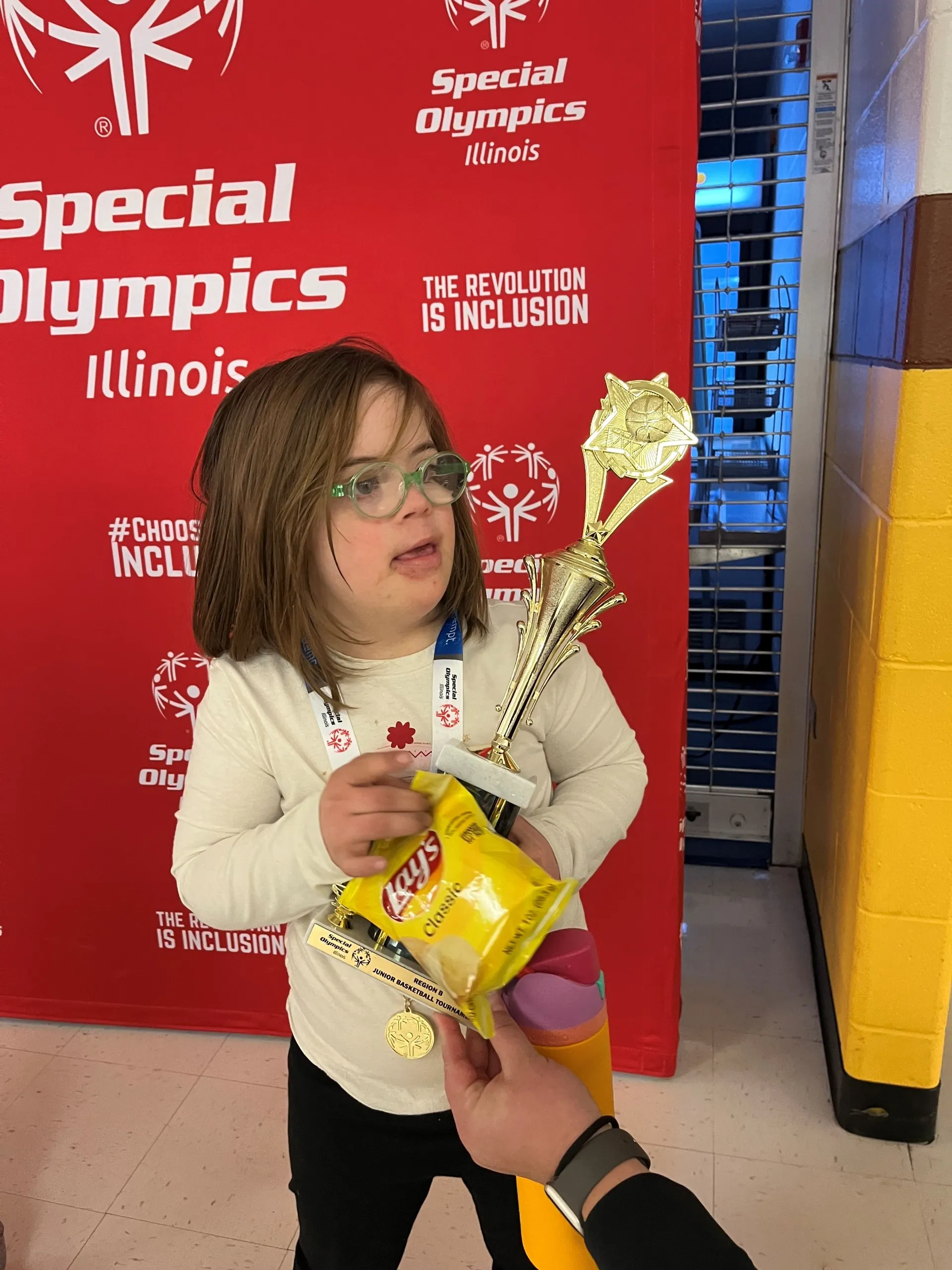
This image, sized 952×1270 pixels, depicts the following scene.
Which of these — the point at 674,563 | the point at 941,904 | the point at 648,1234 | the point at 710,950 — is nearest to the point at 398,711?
the point at 648,1234

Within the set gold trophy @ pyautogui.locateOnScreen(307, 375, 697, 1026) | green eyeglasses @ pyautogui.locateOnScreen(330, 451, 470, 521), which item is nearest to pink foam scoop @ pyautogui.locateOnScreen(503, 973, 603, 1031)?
gold trophy @ pyautogui.locateOnScreen(307, 375, 697, 1026)

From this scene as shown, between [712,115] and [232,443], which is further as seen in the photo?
[712,115]

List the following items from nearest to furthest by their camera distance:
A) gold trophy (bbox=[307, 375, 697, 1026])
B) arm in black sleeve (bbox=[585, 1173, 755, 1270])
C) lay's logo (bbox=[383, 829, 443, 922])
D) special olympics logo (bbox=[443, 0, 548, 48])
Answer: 1. arm in black sleeve (bbox=[585, 1173, 755, 1270])
2. lay's logo (bbox=[383, 829, 443, 922])
3. gold trophy (bbox=[307, 375, 697, 1026])
4. special olympics logo (bbox=[443, 0, 548, 48])

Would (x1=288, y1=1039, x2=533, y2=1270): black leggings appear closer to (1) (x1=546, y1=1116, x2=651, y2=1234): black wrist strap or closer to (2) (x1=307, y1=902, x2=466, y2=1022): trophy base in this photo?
(2) (x1=307, y1=902, x2=466, y2=1022): trophy base

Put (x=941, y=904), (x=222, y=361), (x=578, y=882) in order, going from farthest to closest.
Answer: (x=222, y=361), (x=941, y=904), (x=578, y=882)

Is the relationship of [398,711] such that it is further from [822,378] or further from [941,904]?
[822,378]

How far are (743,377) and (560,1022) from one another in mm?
1936

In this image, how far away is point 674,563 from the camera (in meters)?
1.65

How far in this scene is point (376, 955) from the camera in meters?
0.94

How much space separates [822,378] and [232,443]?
1752 millimetres

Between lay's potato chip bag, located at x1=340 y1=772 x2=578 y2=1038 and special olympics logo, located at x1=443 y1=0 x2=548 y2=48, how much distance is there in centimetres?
124

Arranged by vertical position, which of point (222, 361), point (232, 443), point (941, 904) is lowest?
point (941, 904)

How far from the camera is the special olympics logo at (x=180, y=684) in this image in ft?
6.18

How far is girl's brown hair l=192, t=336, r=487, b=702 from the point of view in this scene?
0.99 metres
